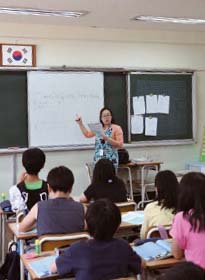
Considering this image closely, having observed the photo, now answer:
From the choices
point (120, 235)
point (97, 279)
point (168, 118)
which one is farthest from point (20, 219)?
point (168, 118)

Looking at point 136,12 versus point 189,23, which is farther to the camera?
point 189,23

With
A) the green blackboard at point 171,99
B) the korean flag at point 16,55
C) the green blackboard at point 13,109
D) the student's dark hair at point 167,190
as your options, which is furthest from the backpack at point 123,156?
the student's dark hair at point 167,190

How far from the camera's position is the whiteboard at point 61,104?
20.7 ft

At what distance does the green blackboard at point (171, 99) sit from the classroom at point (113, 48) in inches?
5.9

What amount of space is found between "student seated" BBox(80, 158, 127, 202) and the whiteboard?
8.34 feet

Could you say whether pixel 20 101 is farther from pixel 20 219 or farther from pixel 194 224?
pixel 194 224

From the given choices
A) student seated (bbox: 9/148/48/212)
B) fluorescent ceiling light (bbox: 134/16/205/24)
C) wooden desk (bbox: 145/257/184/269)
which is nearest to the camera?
wooden desk (bbox: 145/257/184/269)

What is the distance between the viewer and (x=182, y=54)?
Result: 730 cm

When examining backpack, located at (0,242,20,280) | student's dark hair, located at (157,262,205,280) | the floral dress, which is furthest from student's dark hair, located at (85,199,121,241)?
the floral dress

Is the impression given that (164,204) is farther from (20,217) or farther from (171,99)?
(171,99)

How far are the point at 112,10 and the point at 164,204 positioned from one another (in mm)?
3154

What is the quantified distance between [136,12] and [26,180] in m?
2.98

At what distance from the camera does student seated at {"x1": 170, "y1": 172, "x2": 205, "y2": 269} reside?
2.42 m

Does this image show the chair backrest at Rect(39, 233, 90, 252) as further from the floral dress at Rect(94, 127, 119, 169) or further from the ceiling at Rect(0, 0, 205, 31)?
the floral dress at Rect(94, 127, 119, 169)
